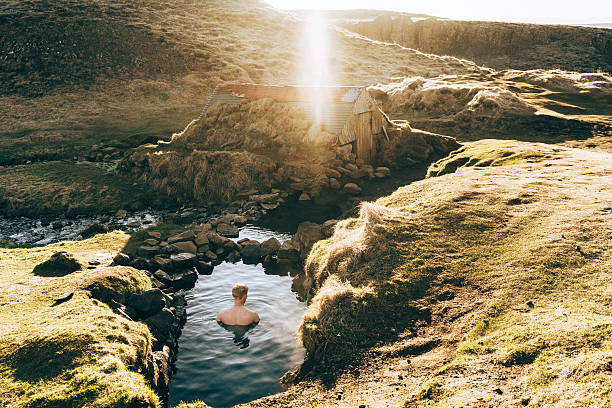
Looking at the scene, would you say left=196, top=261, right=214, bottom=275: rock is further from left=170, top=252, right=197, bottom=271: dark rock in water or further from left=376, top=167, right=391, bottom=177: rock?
left=376, top=167, right=391, bottom=177: rock

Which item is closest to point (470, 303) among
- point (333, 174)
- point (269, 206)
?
point (269, 206)

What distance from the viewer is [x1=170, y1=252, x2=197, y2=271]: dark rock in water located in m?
16.0

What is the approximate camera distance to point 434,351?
26.0ft

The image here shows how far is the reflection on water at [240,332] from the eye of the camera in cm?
1149

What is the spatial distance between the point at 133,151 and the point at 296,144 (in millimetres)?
13472

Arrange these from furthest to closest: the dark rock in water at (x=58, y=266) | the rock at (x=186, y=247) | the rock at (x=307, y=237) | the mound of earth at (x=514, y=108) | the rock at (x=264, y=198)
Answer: the mound of earth at (x=514, y=108)
the rock at (x=264, y=198)
the rock at (x=186, y=247)
the rock at (x=307, y=237)
the dark rock in water at (x=58, y=266)

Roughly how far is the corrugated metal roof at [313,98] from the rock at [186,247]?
15657mm

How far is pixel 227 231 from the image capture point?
2064 cm

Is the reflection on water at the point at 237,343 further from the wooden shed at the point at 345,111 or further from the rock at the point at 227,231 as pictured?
the wooden shed at the point at 345,111

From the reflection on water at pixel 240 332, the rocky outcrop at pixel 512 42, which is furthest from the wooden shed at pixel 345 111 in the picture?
the rocky outcrop at pixel 512 42

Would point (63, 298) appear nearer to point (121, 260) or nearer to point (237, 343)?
point (121, 260)

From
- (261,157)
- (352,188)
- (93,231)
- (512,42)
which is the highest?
(512,42)

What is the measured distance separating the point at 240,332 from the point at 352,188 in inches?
570

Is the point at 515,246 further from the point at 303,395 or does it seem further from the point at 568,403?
the point at 303,395
